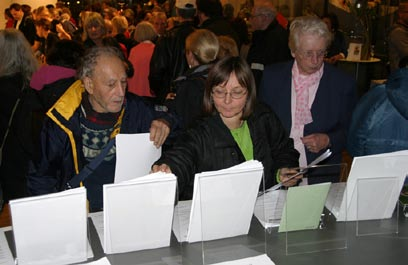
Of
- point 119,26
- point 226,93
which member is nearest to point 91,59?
point 226,93

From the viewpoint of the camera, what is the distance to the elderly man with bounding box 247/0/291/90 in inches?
198

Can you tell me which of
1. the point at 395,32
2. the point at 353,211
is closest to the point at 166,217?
the point at 353,211

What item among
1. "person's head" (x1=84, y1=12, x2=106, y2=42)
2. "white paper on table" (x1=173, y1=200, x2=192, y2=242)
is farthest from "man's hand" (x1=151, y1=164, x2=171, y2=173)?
"person's head" (x1=84, y1=12, x2=106, y2=42)

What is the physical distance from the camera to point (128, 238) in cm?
183

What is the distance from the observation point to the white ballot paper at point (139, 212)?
1.73 m

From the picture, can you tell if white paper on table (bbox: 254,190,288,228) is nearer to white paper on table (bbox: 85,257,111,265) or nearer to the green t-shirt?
the green t-shirt

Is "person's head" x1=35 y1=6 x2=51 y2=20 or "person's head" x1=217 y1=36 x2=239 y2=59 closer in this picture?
"person's head" x1=217 y1=36 x2=239 y2=59

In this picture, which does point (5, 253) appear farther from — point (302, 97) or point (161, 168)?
point (302, 97)

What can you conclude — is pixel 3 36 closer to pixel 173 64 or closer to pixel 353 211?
pixel 173 64

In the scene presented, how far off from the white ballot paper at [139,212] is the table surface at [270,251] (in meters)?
0.04

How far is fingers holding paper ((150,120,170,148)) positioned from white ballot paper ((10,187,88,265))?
1.97ft

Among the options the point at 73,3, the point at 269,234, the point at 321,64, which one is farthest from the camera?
the point at 73,3

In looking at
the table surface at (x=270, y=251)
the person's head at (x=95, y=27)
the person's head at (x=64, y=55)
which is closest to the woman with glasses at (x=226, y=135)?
the table surface at (x=270, y=251)

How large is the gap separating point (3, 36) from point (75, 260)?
218 centimetres
